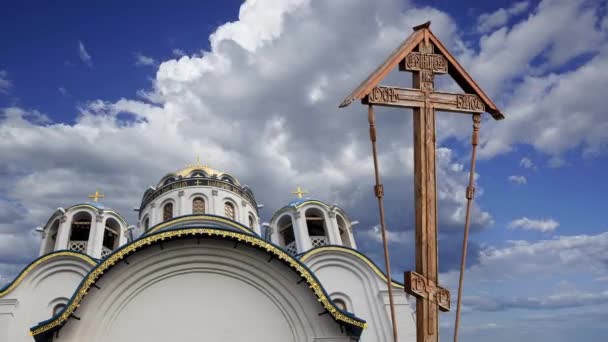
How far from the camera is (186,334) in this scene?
11.6 metres

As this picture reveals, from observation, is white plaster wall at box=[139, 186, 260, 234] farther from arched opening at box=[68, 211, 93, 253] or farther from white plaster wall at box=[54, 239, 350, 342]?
white plaster wall at box=[54, 239, 350, 342]

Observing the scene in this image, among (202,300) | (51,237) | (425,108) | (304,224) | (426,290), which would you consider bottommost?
(426,290)

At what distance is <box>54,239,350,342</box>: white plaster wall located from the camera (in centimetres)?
1156

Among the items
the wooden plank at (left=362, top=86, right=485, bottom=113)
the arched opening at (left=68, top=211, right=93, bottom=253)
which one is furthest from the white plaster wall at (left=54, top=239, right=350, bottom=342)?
the arched opening at (left=68, top=211, right=93, bottom=253)

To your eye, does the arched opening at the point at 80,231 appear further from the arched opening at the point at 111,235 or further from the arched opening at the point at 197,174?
the arched opening at the point at 197,174

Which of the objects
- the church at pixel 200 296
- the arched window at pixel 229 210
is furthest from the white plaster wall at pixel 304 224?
the church at pixel 200 296

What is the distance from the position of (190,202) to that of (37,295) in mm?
7316

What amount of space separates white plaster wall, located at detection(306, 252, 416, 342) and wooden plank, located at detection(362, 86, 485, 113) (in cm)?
1333

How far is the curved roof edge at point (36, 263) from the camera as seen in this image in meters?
16.9

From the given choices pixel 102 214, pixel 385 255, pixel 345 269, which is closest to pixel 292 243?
pixel 345 269

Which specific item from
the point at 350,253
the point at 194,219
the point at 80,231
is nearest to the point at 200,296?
the point at 194,219

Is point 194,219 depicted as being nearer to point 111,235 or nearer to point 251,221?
point 251,221

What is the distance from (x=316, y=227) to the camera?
22812 millimetres

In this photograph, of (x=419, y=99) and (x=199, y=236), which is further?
(x=199, y=236)
